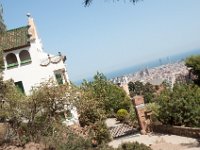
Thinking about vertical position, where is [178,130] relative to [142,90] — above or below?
above

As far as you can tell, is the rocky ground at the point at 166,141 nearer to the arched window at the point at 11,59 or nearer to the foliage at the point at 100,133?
the foliage at the point at 100,133

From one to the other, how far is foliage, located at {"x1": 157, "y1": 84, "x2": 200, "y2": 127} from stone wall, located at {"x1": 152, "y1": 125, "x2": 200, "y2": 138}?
0.63 metres

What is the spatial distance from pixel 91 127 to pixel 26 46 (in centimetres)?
1227

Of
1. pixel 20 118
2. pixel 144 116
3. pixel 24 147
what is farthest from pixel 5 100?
pixel 144 116

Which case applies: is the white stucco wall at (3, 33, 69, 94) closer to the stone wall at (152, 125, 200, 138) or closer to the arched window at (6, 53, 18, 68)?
the arched window at (6, 53, 18, 68)

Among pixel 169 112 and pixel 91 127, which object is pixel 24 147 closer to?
pixel 91 127

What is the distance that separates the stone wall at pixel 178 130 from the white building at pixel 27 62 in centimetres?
1223

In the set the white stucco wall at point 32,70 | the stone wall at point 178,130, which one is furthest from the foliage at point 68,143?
the white stucco wall at point 32,70

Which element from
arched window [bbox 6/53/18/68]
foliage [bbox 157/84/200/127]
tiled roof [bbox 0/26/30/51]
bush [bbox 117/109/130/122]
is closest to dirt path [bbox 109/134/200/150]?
foliage [bbox 157/84/200/127]

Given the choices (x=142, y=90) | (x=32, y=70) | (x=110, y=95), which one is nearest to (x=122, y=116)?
(x=110, y=95)

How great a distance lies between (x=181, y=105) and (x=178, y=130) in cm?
152

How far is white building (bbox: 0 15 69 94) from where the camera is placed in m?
36.6

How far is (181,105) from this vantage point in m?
24.7

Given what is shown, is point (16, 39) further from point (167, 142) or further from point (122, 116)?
point (167, 142)
